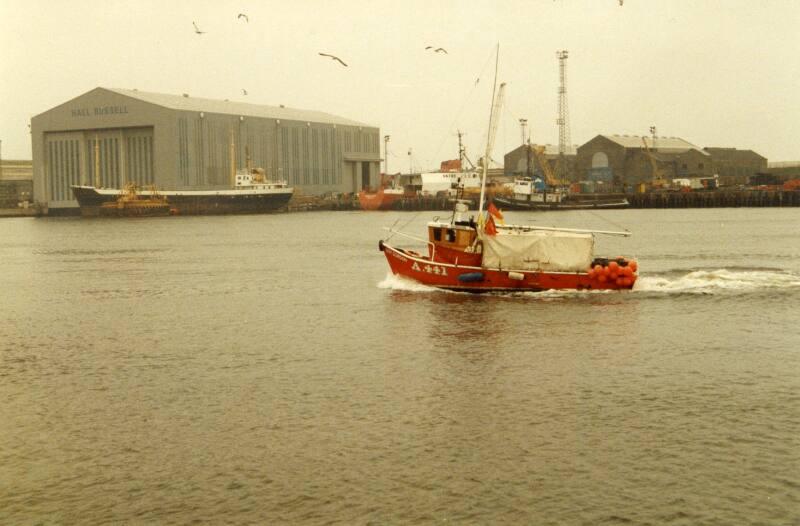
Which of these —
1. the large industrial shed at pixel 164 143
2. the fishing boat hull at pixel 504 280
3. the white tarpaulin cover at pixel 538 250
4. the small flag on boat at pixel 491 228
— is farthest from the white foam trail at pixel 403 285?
the large industrial shed at pixel 164 143

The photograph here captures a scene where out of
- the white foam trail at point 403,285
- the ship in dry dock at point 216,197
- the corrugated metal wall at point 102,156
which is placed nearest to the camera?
the white foam trail at point 403,285

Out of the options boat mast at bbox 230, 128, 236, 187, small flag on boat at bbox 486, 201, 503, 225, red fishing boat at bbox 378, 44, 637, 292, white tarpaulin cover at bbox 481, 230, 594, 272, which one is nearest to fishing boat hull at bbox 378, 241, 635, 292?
red fishing boat at bbox 378, 44, 637, 292

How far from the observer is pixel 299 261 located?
61.2 meters

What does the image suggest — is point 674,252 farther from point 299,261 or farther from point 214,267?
point 214,267

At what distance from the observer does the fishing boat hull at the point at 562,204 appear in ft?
452

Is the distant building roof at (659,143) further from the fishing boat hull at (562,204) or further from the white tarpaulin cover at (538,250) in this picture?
the white tarpaulin cover at (538,250)

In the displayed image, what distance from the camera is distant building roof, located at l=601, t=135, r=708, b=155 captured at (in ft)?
516

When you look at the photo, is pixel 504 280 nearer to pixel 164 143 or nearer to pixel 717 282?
pixel 717 282

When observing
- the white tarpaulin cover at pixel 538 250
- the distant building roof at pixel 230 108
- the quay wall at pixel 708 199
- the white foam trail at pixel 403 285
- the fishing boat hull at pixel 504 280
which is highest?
the distant building roof at pixel 230 108

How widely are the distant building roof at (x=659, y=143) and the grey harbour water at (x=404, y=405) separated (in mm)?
116043

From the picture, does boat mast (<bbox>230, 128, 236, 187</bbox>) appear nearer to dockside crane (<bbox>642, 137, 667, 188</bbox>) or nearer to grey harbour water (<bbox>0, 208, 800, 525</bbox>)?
dockside crane (<bbox>642, 137, 667, 188</bbox>)

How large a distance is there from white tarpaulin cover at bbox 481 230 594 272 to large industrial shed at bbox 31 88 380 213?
3993 inches

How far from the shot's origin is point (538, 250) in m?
39.2

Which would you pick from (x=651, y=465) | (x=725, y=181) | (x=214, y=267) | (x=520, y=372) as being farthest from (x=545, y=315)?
(x=725, y=181)
